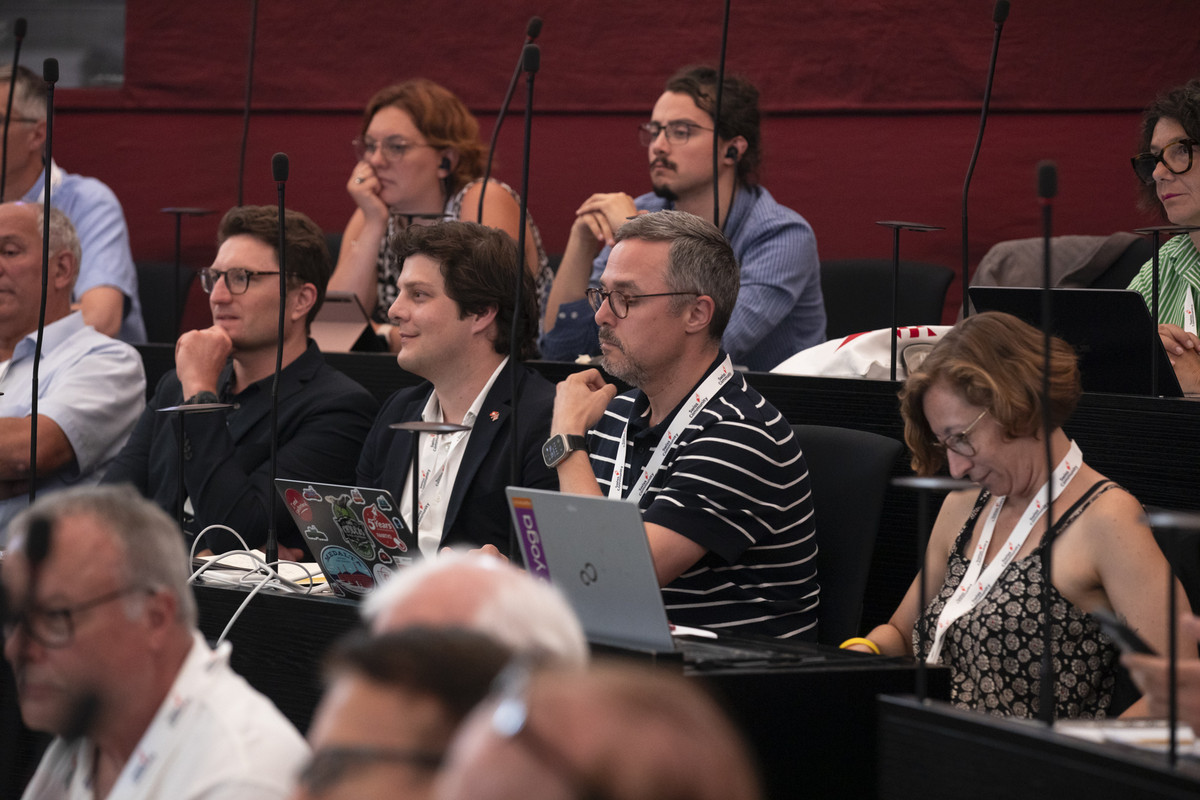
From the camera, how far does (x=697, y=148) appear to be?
350cm

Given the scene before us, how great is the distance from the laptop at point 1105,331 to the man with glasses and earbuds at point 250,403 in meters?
1.36

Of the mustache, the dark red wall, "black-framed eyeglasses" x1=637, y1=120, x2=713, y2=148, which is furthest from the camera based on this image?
the dark red wall

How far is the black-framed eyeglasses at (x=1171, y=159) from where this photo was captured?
272 cm

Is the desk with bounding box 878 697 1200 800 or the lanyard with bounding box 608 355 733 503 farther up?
the lanyard with bounding box 608 355 733 503

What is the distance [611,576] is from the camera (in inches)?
72.8

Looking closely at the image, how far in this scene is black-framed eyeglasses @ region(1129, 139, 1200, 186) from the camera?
2719 millimetres

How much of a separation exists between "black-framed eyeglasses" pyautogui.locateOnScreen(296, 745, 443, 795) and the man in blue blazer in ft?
5.98

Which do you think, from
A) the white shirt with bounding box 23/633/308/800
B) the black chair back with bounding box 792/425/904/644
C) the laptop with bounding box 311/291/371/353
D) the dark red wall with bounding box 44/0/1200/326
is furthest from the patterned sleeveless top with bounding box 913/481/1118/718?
the dark red wall with bounding box 44/0/1200/326

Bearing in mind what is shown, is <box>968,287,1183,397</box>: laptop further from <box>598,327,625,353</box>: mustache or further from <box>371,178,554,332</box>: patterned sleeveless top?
<box>371,178,554,332</box>: patterned sleeveless top

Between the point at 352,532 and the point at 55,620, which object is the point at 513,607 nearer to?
the point at 55,620

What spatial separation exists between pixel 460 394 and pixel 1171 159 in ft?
4.73

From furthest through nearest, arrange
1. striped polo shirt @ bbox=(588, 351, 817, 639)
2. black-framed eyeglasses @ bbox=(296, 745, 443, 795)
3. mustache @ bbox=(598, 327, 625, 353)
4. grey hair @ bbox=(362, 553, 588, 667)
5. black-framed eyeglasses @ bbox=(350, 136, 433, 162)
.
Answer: black-framed eyeglasses @ bbox=(350, 136, 433, 162)
mustache @ bbox=(598, 327, 625, 353)
striped polo shirt @ bbox=(588, 351, 817, 639)
grey hair @ bbox=(362, 553, 588, 667)
black-framed eyeglasses @ bbox=(296, 745, 443, 795)

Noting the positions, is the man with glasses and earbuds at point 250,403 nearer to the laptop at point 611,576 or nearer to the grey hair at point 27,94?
the laptop at point 611,576

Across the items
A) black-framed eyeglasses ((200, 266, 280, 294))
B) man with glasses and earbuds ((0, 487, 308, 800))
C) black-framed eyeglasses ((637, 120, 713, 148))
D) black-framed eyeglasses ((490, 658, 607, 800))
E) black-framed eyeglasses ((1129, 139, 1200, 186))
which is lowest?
man with glasses and earbuds ((0, 487, 308, 800))
